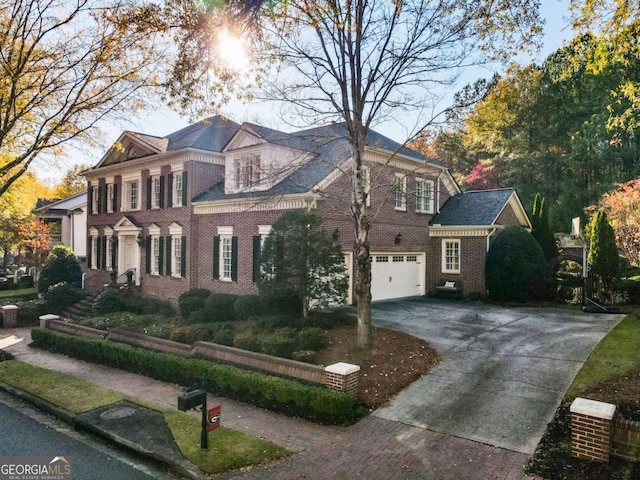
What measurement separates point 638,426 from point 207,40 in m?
9.75

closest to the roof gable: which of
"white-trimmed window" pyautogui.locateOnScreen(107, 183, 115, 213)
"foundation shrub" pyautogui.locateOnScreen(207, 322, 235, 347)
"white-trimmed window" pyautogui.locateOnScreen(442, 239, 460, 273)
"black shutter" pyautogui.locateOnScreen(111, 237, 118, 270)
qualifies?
"white-trimmed window" pyautogui.locateOnScreen(442, 239, 460, 273)

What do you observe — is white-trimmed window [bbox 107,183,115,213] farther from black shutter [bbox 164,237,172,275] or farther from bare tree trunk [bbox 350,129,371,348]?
bare tree trunk [bbox 350,129,371,348]

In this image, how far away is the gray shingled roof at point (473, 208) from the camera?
1950cm

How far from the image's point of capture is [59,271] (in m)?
23.8

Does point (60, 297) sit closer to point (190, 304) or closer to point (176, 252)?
point (176, 252)

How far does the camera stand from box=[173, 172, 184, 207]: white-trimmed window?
774 inches

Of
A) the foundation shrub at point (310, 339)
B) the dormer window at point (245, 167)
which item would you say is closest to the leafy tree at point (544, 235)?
the dormer window at point (245, 167)

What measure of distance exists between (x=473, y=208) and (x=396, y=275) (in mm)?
5344

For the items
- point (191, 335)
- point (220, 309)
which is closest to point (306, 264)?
point (191, 335)

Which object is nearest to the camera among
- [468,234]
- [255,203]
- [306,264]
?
[306,264]

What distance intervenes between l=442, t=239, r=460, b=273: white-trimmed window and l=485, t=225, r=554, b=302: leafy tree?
1999 mm

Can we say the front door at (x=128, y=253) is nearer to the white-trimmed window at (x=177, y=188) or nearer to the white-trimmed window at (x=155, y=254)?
the white-trimmed window at (x=155, y=254)

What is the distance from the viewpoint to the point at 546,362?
9539 millimetres

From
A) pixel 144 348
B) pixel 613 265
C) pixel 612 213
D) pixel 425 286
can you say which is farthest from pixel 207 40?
pixel 612 213
